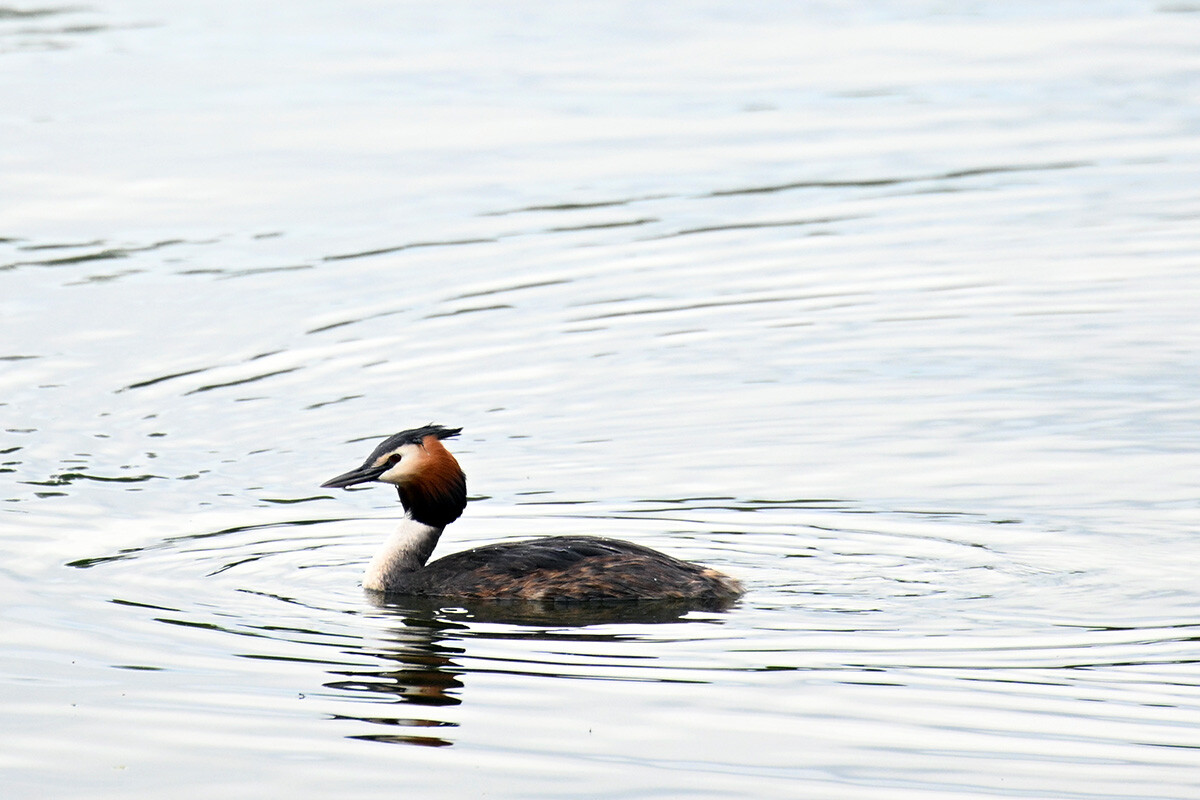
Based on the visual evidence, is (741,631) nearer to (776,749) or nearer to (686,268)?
(776,749)

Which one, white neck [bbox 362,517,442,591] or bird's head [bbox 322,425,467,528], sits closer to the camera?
white neck [bbox 362,517,442,591]

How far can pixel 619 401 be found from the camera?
13.5m

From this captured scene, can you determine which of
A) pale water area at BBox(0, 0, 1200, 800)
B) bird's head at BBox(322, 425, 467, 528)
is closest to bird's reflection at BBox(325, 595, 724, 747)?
pale water area at BBox(0, 0, 1200, 800)

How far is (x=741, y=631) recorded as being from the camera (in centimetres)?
909

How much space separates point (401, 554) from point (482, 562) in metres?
0.46

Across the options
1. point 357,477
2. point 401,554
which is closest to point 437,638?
point 401,554

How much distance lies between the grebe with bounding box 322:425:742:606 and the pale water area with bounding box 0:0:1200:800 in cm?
16

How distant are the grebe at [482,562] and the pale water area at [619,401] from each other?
0.16m

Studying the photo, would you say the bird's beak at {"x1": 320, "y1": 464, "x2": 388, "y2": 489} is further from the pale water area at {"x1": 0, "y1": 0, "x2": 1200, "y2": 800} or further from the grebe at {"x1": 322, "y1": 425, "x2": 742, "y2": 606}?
the pale water area at {"x1": 0, "y1": 0, "x2": 1200, "y2": 800}

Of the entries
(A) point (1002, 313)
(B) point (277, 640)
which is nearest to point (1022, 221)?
(A) point (1002, 313)

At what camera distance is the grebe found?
9.73 meters

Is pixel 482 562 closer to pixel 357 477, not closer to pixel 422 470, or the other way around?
pixel 422 470

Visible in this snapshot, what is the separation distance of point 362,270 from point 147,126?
625cm

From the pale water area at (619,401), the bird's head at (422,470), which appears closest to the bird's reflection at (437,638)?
the pale water area at (619,401)
